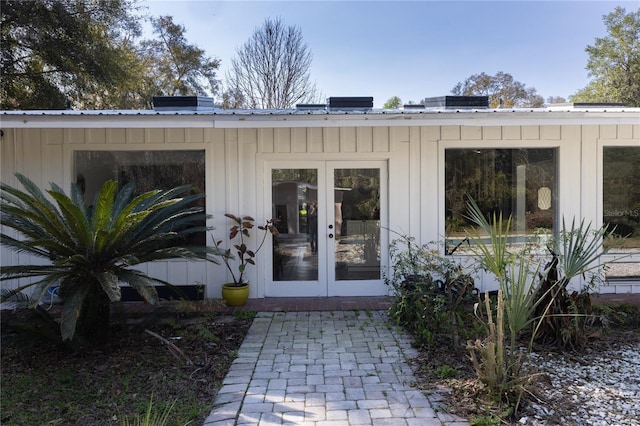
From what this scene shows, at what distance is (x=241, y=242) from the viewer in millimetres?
6445

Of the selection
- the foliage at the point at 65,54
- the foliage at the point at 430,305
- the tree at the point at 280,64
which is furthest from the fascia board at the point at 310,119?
the tree at the point at 280,64

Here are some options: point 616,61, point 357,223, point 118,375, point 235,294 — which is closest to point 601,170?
point 357,223

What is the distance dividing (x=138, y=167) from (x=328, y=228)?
10.2 ft

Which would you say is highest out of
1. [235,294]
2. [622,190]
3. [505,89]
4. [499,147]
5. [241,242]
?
[505,89]

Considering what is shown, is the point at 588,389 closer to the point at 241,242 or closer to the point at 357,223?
the point at 357,223

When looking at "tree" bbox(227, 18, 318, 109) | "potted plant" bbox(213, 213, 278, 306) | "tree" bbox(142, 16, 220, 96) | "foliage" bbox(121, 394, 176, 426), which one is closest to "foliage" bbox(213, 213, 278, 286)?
"potted plant" bbox(213, 213, 278, 306)

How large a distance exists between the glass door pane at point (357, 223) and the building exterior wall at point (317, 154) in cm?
27

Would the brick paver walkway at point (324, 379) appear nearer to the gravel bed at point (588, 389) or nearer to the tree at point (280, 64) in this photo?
the gravel bed at point (588, 389)

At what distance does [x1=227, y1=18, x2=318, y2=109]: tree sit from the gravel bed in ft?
43.2

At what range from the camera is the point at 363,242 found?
6684 mm

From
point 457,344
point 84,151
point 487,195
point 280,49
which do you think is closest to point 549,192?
point 487,195

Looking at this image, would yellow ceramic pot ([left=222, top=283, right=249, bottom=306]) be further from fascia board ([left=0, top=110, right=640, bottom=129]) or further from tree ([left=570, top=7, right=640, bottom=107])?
tree ([left=570, top=7, right=640, bottom=107])

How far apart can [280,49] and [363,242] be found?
11.3m

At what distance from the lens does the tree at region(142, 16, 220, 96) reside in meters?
20.4
